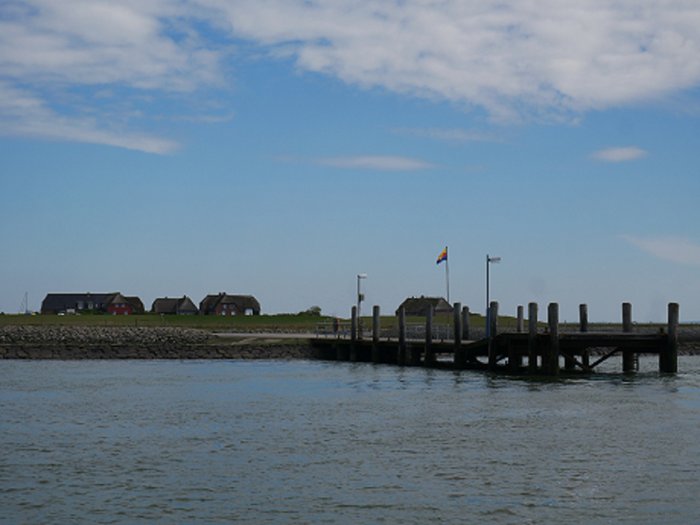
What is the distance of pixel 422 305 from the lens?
152 m

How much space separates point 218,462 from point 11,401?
1779 centimetres

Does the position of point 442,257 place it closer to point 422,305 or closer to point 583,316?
point 583,316

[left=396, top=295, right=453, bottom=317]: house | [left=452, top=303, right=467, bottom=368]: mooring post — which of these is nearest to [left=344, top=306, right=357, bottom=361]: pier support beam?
[left=452, top=303, right=467, bottom=368]: mooring post

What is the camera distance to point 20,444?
1073 inches

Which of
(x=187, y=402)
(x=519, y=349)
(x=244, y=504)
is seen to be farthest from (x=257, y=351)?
(x=244, y=504)

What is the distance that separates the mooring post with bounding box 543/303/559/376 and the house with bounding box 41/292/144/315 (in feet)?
437

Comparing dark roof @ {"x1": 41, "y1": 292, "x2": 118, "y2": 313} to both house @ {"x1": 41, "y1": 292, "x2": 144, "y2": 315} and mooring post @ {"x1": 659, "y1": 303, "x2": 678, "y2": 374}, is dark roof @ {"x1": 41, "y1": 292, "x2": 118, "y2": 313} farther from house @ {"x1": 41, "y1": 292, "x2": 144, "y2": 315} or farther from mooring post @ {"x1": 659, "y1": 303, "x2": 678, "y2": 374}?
mooring post @ {"x1": 659, "y1": 303, "x2": 678, "y2": 374}

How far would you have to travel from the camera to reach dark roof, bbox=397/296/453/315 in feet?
491

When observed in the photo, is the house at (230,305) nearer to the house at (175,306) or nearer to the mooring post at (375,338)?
the house at (175,306)

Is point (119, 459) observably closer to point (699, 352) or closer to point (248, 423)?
point (248, 423)

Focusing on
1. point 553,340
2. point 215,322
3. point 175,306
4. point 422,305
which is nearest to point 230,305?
point 175,306

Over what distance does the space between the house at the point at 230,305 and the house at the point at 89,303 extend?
13.5 meters

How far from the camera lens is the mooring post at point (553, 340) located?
46.0m

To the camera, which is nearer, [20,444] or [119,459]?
[119,459]
